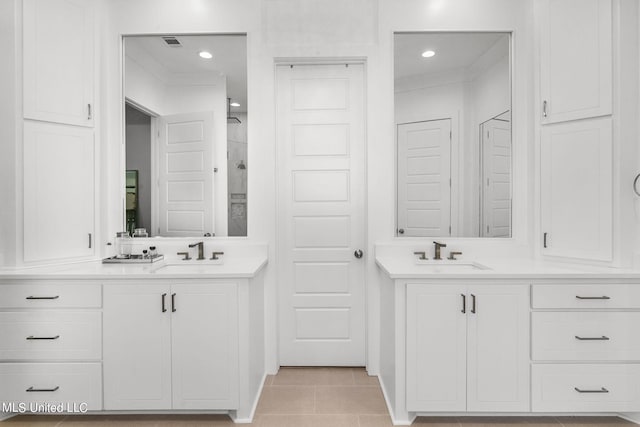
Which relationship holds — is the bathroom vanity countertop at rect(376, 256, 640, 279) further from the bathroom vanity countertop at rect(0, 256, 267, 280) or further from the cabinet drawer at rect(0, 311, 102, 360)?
the cabinet drawer at rect(0, 311, 102, 360)

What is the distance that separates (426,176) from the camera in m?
2.65

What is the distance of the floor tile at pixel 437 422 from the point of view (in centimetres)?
207

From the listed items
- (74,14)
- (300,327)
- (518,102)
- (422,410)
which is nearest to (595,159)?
(518,102)

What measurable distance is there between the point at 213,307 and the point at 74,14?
7.33 ft

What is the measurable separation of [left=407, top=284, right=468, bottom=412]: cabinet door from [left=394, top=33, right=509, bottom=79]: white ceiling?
1632 millimetres

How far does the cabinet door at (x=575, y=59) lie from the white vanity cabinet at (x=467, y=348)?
127 cm

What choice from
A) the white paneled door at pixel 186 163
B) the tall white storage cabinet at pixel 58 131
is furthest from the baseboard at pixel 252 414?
the tall white storage cabinet at pixel 58 131

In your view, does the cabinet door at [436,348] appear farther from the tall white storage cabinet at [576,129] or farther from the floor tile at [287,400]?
the tall white storage cabinet at [576,129]

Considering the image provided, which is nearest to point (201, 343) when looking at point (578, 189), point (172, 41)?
point (172, 41)

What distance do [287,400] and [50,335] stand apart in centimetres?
147

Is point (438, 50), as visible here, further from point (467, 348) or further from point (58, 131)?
point (58, 131)

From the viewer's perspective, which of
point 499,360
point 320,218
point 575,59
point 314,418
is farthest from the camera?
point 320,218

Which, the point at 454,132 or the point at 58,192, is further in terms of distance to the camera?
the point at 454,132

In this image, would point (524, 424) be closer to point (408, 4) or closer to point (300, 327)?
point (300, 327)
